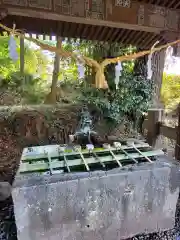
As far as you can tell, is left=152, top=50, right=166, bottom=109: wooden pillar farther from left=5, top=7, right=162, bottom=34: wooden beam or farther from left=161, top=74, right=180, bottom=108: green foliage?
left=5, top=7, right=162, bottom=34: wooden beam

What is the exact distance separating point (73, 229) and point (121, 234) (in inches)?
25.4

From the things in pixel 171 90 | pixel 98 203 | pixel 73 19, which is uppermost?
pixel 73 19

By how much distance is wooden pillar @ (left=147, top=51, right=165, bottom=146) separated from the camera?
4449mm

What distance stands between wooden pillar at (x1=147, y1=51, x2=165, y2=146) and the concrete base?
1.85 m

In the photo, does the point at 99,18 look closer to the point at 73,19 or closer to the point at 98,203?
the point at 73,19

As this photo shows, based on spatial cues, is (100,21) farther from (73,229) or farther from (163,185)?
(73,229)

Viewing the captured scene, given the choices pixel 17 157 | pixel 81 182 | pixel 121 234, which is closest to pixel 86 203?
pixel 81 182

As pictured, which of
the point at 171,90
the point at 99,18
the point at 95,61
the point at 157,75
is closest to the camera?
the point at 99,18

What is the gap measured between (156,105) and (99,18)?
11.6ft

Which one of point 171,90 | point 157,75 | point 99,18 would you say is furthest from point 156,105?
point 99,18

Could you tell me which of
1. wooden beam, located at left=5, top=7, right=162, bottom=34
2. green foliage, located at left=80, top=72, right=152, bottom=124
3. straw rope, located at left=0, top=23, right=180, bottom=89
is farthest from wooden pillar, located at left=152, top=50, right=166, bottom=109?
wooden beam, located at left=5, top=7, right=162, bottom=34

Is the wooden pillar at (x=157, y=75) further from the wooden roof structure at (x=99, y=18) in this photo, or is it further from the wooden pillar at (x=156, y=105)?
the wooden roof structure at (x=99, y=18)

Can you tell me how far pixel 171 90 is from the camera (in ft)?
26.1

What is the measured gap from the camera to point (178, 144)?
3641 mm
